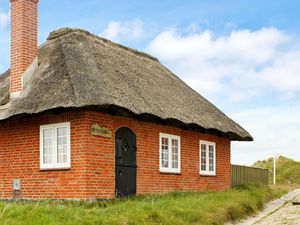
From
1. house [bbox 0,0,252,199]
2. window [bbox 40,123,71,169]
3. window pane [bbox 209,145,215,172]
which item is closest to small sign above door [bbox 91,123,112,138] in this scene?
house [bbox 0,0,252,199]

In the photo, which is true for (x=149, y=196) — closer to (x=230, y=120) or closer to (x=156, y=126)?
(x=156, y=126)

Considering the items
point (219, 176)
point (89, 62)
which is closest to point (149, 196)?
point (89, 62)

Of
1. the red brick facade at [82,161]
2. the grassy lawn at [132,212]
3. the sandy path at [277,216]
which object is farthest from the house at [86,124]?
the sandy path at [277,216]

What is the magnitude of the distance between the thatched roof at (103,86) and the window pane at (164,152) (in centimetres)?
95

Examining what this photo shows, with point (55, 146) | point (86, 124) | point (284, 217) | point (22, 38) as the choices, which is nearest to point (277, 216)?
point (284, 217)

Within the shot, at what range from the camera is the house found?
1456cm

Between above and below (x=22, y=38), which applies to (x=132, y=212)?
below

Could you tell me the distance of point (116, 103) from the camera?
47.3 feet

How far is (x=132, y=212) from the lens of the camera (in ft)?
38.3

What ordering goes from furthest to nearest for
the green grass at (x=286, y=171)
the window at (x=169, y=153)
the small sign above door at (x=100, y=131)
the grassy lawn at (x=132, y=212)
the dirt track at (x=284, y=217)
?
the green grass at (x=286, y=171) < the window at (x=169, y=153) < the small sign above door at (x=100, y=131) < the dirt track at (x=284, y=217) < the grassy lawn at (x=132, y=212)

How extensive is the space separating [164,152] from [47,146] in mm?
4616

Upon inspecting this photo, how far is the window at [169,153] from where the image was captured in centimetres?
1792

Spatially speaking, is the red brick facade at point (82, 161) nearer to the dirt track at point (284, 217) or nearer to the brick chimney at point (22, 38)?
the brick chimney at point (22, 38)

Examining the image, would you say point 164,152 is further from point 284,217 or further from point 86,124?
point 284,217
